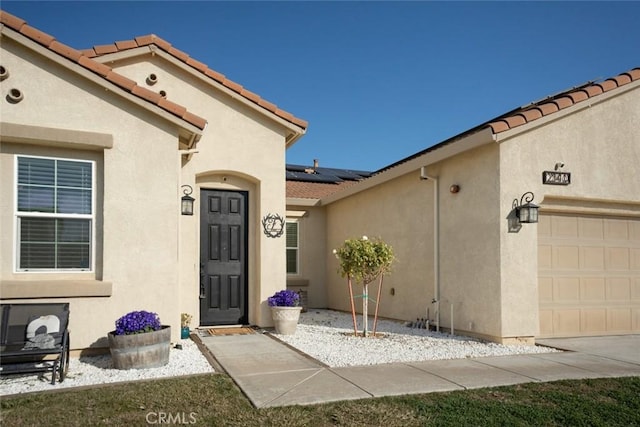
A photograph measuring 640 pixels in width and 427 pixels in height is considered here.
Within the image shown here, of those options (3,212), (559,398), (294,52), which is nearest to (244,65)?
(294,52)

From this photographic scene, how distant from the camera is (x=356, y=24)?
10.8 m

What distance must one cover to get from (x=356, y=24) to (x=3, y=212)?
7.94 meters

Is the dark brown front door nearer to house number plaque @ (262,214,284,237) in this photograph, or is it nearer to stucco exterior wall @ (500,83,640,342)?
house number plaque @ (262,214,284,237)

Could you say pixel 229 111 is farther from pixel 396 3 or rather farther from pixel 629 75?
pixel 629 75

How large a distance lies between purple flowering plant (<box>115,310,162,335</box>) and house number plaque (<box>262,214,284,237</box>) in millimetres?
3602

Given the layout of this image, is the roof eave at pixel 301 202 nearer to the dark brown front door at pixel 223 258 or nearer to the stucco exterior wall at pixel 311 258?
the stucco exterior wall at pixel 311 258

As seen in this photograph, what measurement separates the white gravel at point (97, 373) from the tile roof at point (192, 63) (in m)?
5.13

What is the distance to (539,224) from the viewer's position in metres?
8.61

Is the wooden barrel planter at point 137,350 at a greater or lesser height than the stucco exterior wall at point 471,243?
lesser

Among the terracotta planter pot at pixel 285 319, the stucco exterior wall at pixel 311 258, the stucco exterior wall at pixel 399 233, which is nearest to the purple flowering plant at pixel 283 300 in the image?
the terracotta planter pot at pixel 285 319

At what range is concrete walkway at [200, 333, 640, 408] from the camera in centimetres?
511

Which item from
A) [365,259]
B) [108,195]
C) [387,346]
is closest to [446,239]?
[365,259]

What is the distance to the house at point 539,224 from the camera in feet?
26.6

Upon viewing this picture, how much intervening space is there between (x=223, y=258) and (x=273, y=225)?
1.21 m
